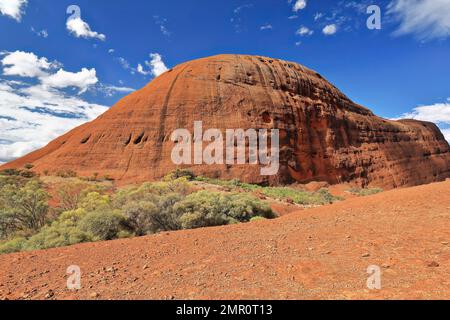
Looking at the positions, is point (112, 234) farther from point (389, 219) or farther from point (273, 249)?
point (389, 219)

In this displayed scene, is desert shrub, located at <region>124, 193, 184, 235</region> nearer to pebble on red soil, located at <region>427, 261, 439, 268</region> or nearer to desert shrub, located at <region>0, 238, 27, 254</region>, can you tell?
desert shrub, located at <region>0, 238, 27, 254</region>

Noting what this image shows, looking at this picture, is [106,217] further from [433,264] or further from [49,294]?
[433,264]

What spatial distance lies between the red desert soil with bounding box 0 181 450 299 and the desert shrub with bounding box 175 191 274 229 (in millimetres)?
2229

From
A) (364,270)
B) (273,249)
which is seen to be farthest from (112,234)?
(364,270)

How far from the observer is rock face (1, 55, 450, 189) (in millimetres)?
27516

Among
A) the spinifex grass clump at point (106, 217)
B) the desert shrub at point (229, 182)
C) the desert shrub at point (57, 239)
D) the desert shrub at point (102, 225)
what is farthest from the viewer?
the desert shrub at point (229, 182)

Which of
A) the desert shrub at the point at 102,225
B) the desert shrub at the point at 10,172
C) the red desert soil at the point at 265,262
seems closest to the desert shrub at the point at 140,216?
the desert shrub at the point at 102,225

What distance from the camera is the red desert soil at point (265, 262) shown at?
335cm

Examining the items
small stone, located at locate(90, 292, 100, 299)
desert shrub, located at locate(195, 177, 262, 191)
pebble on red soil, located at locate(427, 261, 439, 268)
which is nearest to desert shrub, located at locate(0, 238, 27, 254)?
small stone, located at locate(90, 292, 100, 299)

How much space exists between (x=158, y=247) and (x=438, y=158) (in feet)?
186

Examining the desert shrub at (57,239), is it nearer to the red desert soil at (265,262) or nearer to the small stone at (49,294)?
the red desert soil at (265,262)

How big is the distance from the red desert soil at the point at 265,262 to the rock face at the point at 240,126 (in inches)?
805

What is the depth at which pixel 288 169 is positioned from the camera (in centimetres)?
2912

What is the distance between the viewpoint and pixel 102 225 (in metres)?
7.94
